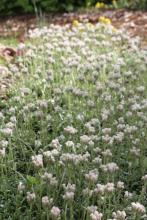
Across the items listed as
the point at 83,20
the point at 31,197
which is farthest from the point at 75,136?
the point at 83,20

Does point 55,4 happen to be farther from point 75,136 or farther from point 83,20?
point 75,136

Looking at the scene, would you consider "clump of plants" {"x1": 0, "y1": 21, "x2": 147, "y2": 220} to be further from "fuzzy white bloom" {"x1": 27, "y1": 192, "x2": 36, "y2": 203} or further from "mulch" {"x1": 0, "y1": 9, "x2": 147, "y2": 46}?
"mulch" {"x1": 0, "y1": 9, "x2": 147, "y2": 46}

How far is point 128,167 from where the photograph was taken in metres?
4.08

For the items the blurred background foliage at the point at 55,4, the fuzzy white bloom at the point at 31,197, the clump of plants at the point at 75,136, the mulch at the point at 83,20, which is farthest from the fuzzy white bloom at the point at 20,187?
the blurred background foliage at the point at 55,4

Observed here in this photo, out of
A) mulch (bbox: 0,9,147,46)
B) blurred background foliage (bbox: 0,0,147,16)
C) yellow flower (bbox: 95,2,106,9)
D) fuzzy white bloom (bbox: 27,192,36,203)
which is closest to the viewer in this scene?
fuzzy white bloom (bbox: 27,192,36,203)

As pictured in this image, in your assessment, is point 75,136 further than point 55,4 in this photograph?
No

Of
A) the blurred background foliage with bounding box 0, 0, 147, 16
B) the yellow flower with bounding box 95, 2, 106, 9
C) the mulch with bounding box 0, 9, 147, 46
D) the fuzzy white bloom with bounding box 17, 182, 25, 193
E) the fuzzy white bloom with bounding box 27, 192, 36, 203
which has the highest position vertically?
the blurred background foliage with bounding box 0, 0, 147, 16

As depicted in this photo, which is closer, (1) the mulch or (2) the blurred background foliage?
(1) the mulch

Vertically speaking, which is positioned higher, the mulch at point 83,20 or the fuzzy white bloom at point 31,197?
the mulch at point 83,20

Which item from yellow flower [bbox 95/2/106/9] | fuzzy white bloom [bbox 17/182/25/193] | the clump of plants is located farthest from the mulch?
fuzzy white bloom [bbox 17/182/25/193]

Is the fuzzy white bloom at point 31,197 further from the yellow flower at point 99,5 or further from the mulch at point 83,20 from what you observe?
the yellow flower at point 99,5

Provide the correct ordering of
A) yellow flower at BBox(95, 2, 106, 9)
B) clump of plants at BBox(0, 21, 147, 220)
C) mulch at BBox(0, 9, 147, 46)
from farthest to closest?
yellow flower at BBox(95, 2, 106, 9)
mulch at BBox(0, 9, 147, 46)
clump of plants at BBox(0, 21, 147, 220)

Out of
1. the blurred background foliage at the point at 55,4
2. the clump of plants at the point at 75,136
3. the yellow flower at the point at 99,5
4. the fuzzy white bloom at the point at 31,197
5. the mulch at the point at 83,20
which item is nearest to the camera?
the fuzzy white bloom at the point at 31,197

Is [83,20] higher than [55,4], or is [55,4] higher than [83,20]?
[55,4]
